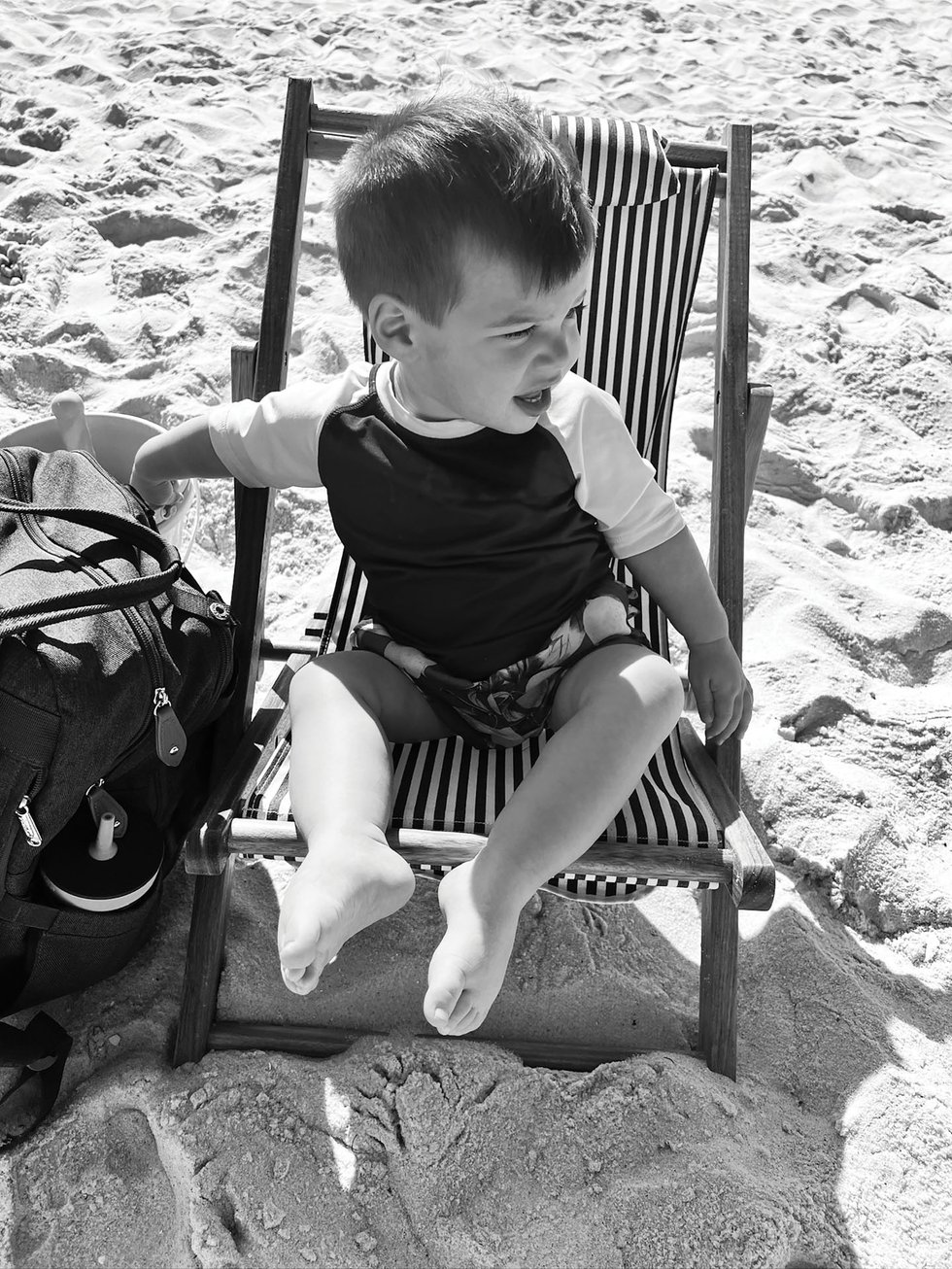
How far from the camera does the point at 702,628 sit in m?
1.60

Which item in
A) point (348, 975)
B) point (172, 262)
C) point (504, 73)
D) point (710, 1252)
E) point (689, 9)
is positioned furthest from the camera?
point (689, 9)

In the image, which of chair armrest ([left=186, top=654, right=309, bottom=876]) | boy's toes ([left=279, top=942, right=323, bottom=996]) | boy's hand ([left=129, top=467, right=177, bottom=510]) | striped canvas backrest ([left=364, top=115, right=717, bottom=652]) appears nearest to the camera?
boy's toes ([left=279, top=942, right=323, bottom=996])

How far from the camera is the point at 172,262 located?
3.12 m

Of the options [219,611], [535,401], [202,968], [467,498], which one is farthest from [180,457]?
[202,968]

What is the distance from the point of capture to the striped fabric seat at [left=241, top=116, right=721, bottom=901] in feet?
5.05

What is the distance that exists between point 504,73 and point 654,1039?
383 centimetres

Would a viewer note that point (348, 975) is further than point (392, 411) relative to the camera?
Yes

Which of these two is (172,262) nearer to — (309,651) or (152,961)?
(309,651)

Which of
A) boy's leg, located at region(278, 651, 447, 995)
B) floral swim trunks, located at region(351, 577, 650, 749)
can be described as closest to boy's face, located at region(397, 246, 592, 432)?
floral swim trunks, located at region(351, 577, 650, 749)

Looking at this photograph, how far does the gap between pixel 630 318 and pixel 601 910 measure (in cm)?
98

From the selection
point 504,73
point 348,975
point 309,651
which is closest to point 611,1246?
point 348,975

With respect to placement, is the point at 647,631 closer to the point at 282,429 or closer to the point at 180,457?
the point at 282,429

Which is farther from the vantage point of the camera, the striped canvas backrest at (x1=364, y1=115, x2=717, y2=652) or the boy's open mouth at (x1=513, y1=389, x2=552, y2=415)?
the striped canvas backrest at (x1=364, y1=115, x2=717, y2=652)

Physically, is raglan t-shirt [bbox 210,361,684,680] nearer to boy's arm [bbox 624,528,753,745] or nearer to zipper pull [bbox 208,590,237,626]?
boy's arm [bbox 624,528,753,745]
